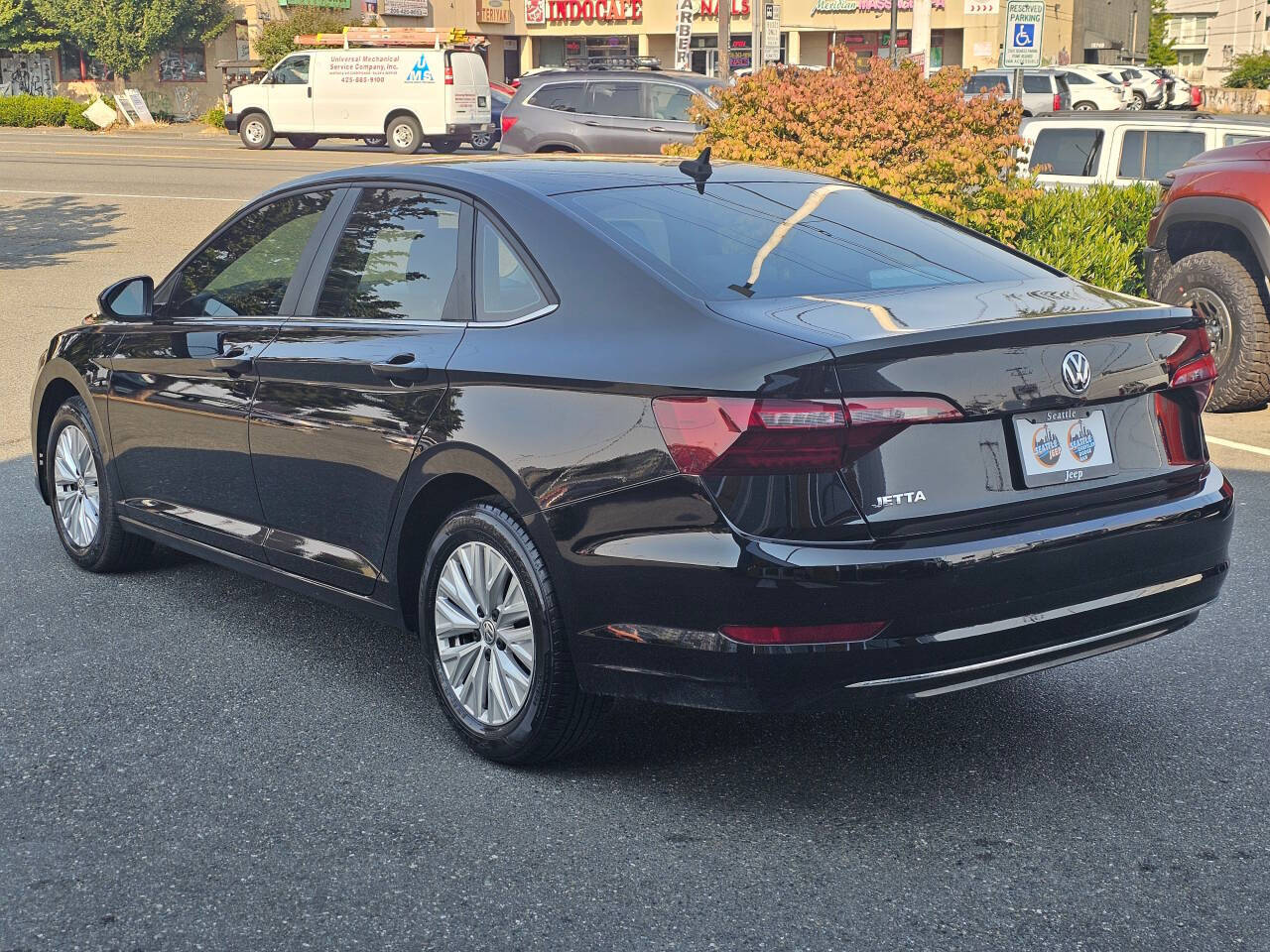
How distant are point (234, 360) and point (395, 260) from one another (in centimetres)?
77

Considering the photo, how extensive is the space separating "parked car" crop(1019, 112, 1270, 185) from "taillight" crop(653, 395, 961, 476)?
1030cm

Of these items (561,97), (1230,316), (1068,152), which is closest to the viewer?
(1230,316)

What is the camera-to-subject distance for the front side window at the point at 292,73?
34656 mm

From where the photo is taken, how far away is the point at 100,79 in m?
61.0

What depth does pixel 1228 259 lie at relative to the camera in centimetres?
948

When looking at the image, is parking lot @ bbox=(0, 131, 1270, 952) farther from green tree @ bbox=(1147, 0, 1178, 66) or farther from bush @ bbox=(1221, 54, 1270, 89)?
green tree @ bbox=(1147, 0, 1178, 66)

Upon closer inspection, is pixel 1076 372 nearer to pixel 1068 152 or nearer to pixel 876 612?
pixel 876 612

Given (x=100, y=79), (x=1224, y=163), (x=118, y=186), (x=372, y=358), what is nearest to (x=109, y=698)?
(x=372, y=358)

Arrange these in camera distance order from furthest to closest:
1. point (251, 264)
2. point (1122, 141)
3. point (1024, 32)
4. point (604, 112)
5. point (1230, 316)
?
point (604, 112) < point (1024, 32) < point (1122, 141) < point (1230, 316) < point (251, 264)

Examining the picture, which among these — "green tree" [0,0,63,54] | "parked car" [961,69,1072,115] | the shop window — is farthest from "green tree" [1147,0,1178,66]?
"green tree" [0,0,63,54]

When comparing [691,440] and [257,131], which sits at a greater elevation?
[691,440]

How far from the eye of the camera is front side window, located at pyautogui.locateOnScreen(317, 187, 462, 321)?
4660 millimetres

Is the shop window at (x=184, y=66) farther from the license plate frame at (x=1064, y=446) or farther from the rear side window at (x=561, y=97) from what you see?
the license plate frame at (x=1064, y=446)

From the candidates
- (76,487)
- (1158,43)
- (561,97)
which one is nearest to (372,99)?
(561,97)
